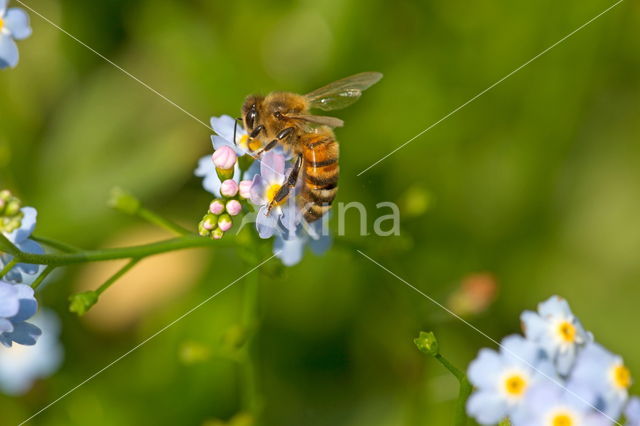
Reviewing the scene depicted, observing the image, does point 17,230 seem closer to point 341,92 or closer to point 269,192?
point 269,192

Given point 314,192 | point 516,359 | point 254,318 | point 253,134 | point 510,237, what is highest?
point 253,134

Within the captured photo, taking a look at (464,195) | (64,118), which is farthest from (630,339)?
(64,118)

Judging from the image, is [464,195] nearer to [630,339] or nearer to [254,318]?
[630,339]

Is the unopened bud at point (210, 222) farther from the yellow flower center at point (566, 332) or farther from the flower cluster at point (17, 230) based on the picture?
the yellow flower center at point (566, 332)

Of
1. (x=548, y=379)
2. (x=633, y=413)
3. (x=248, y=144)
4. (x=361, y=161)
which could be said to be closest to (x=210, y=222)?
(x=248, y=144)

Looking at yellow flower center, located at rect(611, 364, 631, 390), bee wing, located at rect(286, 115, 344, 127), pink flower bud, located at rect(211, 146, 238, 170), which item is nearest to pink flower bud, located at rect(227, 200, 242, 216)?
pink flower bud, located at rect(211, 146, 238, 170)

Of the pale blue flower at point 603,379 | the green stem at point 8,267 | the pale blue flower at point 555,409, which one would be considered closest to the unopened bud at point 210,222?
the green stem at point 8,267

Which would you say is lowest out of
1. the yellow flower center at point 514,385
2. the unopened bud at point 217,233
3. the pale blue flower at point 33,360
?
the pale blue flower at point 33,360
